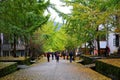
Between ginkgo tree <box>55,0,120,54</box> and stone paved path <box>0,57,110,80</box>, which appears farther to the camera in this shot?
ginkgo tree <box>55,0,120,54</box>

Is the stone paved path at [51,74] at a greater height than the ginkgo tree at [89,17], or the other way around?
the ginkgo tree at [89,17]

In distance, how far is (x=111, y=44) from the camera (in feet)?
227

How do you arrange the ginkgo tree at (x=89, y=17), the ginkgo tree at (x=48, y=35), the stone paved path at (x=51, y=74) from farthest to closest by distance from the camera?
the ginkgo tree at (x=48, y=35), the ginkgo tree at (x=89, y=17), the stone paved path at (x=51, y=74)

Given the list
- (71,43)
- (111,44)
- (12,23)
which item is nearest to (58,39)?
(71,43)

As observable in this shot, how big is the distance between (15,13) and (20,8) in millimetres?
851

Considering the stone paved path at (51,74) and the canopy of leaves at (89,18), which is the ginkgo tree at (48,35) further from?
the stone paved path at (51,74)

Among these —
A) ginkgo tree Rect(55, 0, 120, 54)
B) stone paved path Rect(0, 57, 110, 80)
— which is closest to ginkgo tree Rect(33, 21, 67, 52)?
ginkgo tree Rect(55, 0, 120, 54)

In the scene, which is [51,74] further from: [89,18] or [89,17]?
[89,18]

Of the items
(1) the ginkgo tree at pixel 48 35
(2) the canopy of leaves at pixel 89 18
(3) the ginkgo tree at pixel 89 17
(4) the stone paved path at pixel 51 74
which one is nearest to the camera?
(4) the stone paved path at pixel 51 74

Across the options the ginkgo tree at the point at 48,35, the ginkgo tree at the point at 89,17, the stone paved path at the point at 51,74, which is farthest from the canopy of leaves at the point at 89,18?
the ginkgo tree at the point at 48,35

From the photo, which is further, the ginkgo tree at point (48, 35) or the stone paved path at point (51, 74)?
the ginkgo tree at point (48, 35)

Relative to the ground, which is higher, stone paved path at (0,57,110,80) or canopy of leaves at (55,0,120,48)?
→ canopy of leaves at (55,0,120,48)

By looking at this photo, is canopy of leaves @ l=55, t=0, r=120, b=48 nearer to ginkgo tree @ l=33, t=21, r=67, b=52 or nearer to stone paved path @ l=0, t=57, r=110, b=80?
stone paved path @ l=0, t=57, r=110, b=80

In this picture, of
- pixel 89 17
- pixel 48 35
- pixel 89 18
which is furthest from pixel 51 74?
pixel 48 35
